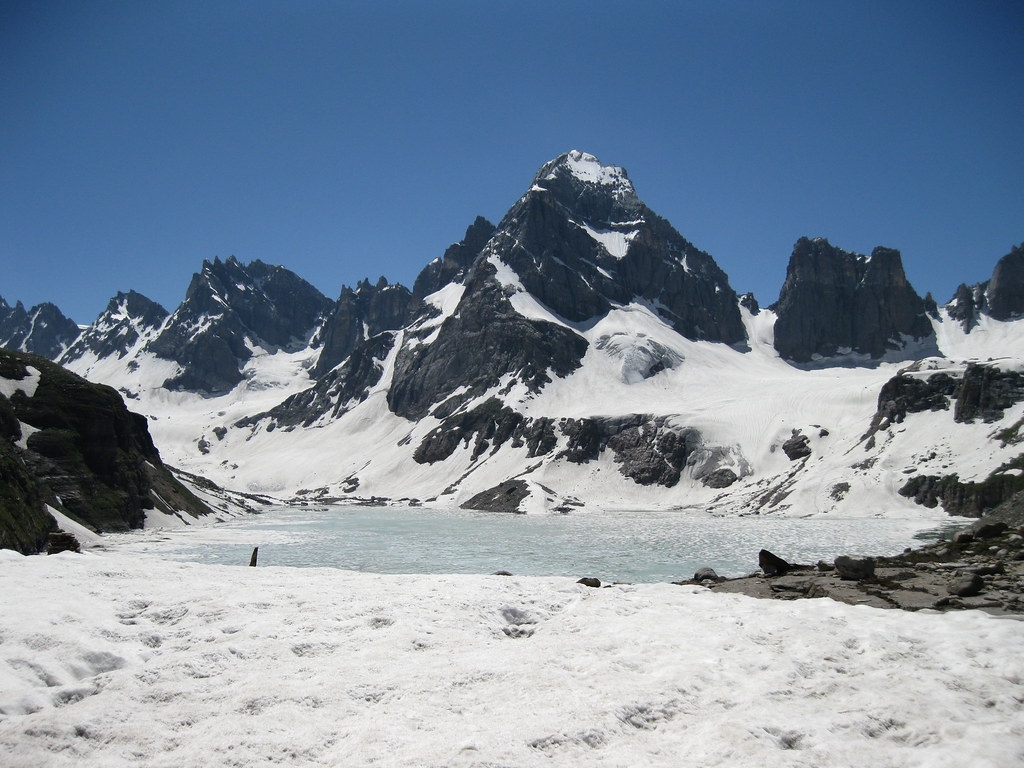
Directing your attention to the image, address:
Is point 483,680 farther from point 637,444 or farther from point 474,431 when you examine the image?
point 474,431

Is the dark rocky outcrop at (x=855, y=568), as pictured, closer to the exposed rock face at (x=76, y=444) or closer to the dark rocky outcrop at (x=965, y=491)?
the exposed rock face at (x=76, y=444)

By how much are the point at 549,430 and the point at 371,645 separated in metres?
148

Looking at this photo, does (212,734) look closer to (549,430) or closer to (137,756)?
(137,756)

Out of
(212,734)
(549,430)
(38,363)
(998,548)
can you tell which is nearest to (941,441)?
(998,548)

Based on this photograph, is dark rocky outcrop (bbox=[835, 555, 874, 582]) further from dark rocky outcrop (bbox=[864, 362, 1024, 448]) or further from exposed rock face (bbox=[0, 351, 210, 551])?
dark rocky outcrop (bbox=[864, 362, 1024, 448])

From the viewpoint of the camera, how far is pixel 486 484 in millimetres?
149000

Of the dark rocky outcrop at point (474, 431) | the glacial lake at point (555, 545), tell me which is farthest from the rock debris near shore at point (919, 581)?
the dark rocky outcrop at point (474, 431)

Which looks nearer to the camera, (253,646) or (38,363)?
(253,646)

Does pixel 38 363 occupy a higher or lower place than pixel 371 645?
higher

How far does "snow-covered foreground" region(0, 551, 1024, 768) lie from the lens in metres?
9.20

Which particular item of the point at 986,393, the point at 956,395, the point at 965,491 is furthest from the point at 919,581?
the point at 956,395

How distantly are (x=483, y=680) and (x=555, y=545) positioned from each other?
4479 centimetres

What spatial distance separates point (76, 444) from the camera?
59.6 metres

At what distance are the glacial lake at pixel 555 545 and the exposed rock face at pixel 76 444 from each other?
412 cm
